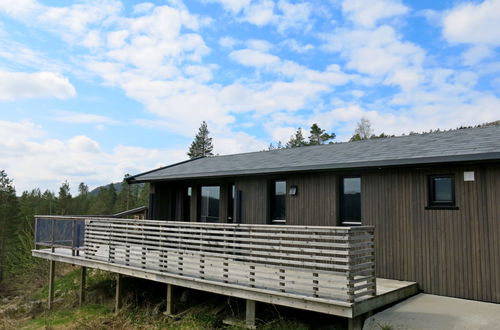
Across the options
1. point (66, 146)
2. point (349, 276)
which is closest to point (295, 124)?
point (66, 146)

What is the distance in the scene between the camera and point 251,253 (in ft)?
21.0

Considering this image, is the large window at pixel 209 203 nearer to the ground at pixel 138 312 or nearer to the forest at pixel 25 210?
the ground at pixel 138 312

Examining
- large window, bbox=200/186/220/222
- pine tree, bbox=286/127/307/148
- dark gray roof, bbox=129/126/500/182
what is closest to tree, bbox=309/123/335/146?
pine tree, bbox=286/127/307/148

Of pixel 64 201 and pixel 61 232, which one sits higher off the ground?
pixel 64 201

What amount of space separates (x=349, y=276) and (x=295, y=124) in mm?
44640

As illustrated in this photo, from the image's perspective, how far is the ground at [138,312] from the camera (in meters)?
6.57

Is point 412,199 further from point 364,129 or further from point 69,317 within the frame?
point 364,129

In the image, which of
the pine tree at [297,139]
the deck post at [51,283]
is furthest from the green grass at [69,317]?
the pine tree at [297,139]

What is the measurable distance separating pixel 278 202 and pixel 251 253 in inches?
Answer: 136

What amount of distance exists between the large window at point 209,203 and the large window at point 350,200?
4.39 m

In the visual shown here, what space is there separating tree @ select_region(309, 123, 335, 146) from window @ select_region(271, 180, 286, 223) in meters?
31.5

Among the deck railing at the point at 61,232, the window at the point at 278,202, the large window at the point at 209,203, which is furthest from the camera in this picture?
the large window at the point at 209,203

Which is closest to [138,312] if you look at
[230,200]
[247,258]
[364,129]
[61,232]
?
[61,232]

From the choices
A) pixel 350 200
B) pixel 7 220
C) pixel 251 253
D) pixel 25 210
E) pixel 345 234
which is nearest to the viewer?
pixel 345 234
